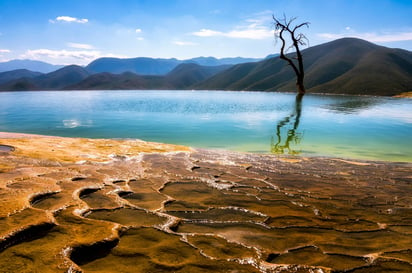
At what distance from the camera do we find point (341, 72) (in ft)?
378

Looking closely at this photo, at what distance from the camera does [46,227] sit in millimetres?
3828

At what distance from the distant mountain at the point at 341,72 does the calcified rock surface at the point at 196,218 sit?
80.6 m

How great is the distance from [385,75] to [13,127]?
344 ft

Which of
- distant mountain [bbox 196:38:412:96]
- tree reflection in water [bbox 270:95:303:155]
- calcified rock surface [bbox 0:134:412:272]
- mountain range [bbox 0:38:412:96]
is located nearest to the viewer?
calcified rock surface [bbox 0:134:412:272]

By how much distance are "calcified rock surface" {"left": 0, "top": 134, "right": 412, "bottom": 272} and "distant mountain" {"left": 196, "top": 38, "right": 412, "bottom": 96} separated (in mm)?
80612

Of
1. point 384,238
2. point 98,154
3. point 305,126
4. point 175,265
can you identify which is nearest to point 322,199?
point 384,238

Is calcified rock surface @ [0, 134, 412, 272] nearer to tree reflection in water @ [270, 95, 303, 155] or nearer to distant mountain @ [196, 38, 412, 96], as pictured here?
tree reflection in water @ [270, 95, 303, 155]

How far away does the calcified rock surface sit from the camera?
3328mm

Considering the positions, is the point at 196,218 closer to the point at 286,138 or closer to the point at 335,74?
the point at 286,138

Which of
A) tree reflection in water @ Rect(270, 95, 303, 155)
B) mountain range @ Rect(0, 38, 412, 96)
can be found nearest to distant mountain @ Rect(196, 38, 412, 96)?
mountain range @ Rect(0, 38, 412, 96)

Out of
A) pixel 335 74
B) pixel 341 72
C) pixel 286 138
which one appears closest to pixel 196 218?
pixel 286 138

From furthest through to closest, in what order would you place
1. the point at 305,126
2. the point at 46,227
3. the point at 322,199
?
1. the point at 305,126
2. the point at 322,199
3. the point at 46,227

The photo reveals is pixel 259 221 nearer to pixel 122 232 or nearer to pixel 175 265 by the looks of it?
pixel 175 265

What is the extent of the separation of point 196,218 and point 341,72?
128 m
